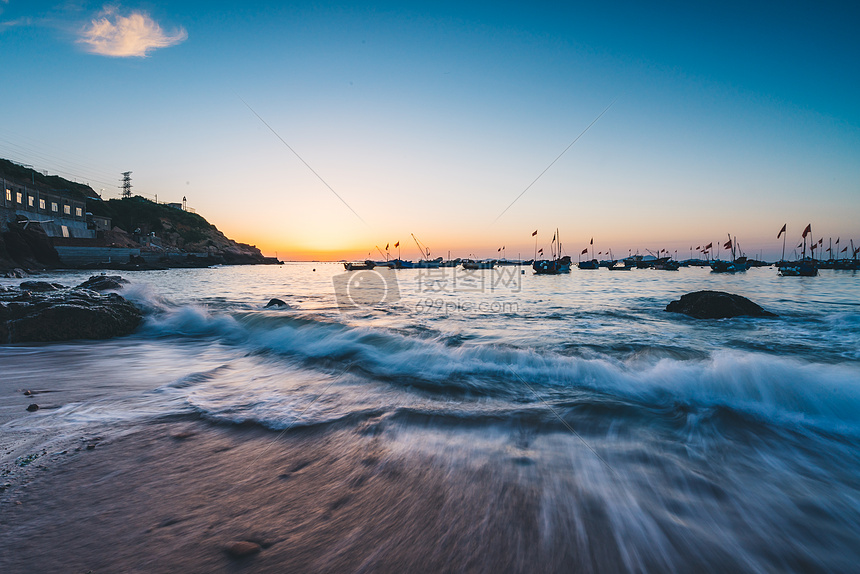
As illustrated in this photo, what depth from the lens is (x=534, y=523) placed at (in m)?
2.77

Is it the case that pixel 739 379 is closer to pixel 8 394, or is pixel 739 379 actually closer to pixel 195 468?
pixel 195 468

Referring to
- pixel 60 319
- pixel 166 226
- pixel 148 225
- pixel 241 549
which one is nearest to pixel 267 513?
pixel 241 549

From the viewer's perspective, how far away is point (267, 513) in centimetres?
269

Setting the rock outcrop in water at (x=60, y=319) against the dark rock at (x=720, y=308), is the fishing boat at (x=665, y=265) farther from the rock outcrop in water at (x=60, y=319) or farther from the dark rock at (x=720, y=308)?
the rock outcrop in water at (x=60, y=319)

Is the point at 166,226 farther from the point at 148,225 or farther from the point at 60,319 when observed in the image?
the point at 60,319

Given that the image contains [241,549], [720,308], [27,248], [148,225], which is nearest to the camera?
[241,549]

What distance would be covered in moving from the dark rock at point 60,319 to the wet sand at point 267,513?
784 centimetres

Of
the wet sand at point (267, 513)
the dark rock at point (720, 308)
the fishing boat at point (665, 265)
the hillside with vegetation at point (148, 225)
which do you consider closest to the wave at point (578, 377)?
the wet sand at point (267, 513)

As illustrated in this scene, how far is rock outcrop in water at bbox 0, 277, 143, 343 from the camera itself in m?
8.44

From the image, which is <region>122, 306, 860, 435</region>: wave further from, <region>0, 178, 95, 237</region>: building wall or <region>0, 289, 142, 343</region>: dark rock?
<region>0, 178, 95, 237</region>: building wall

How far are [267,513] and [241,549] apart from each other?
436 millimetres

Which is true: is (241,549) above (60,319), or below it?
below

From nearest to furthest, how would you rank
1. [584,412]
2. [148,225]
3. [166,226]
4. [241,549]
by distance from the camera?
[241,549] < [584,412] < [148,225] < [166,226]

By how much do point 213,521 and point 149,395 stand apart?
3886mm
